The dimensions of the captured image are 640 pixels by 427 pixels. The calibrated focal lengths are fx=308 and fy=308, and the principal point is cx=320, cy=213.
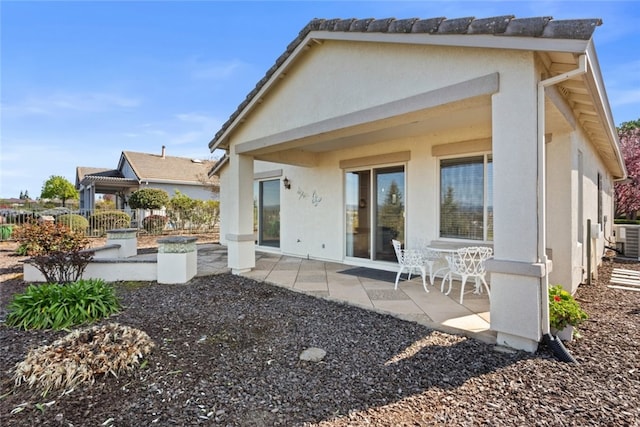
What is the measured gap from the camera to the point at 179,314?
5113 millimetres

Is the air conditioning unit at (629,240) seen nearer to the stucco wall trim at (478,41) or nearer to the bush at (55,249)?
the stucco wall trim at (478,41)

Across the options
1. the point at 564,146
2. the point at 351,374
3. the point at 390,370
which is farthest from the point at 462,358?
the point at 564,146

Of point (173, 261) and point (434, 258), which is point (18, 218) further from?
point (434, 258)

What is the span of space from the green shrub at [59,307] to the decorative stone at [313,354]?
3.47 m

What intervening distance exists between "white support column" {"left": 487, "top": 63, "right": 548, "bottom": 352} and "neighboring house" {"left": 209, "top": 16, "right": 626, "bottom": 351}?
1 centimetres

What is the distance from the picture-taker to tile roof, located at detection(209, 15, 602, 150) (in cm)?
312

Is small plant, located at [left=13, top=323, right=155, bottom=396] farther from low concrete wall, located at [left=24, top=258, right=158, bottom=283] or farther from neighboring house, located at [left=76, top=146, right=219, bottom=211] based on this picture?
neighboring house, located at [left=76, top=146, right=219, bottom=211]

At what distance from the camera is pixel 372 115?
508cm

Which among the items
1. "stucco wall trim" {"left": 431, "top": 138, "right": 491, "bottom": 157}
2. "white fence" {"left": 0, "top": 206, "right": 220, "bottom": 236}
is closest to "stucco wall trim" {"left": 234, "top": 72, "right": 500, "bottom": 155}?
"stucco wall trim" {"left": 431, "top": 138, "right": 491, "bottom": 157}

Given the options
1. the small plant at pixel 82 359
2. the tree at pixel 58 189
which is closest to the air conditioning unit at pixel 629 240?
the small plant at pixel 82 359

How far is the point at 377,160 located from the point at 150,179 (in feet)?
63.9

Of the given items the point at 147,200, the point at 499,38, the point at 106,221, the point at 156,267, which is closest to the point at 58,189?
the point at 147,200

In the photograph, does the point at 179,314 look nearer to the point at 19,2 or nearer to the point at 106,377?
the point at 106,377

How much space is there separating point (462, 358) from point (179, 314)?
4265 millimetres
